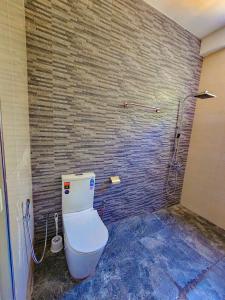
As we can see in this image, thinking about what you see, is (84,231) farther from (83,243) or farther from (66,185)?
(66,185)

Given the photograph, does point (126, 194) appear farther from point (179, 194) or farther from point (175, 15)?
point (175, 15)

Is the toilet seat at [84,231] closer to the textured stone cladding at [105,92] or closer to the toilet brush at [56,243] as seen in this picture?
the toilet brush at [56,243]

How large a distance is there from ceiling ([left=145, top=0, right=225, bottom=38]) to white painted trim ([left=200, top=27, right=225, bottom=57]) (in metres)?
0.08

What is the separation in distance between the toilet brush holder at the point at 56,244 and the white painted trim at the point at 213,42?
10.7 ft

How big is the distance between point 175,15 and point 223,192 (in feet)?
8.22

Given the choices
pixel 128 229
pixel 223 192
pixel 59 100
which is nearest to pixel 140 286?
pixel 128 229

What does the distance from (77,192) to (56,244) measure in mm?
610

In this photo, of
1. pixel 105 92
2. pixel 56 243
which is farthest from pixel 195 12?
pixel 56 243

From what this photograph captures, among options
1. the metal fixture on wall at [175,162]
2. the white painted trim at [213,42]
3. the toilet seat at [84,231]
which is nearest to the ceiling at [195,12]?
the white painted trim at [213,42]

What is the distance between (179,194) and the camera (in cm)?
284

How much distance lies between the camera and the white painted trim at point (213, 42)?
2.09m

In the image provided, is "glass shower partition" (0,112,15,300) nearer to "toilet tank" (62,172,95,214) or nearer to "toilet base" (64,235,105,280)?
"toilet base" (64,235,105,280)

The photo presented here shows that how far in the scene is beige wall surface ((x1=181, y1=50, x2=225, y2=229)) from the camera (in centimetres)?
226

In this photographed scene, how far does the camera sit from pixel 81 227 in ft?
4.77
